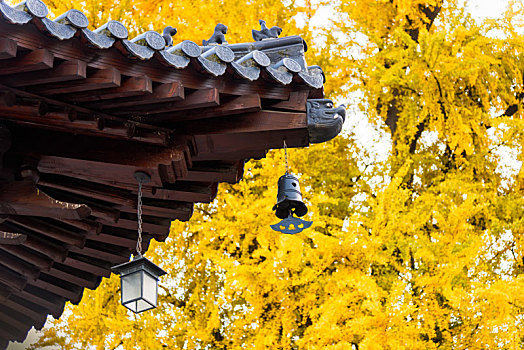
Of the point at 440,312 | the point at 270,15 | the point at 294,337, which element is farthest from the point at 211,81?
the point at 270,15

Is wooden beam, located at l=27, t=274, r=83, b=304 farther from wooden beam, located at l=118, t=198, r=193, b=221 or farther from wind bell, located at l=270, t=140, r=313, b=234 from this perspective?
wind bell, located at l=270, t=140, r=313, b=234

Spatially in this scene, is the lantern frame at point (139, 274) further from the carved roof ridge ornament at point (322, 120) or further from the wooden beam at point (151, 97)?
the carved roof ridge ornament at point (322, 120)

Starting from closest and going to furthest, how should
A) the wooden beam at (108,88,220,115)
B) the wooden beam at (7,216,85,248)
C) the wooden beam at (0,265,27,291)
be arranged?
the wooden beam at (108,88,220,115) < the wooden beam at (7,216,85,248) < the wooden beam at (0,265,27,291)

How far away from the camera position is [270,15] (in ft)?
29.2

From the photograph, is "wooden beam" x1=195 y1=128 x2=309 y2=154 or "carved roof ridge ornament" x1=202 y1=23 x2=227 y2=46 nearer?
"wooden beam" x1=195 y1=128 x2=309 y2=154

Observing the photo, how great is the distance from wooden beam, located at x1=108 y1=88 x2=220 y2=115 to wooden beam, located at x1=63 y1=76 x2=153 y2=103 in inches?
5.3

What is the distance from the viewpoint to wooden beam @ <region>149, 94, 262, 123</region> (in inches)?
116

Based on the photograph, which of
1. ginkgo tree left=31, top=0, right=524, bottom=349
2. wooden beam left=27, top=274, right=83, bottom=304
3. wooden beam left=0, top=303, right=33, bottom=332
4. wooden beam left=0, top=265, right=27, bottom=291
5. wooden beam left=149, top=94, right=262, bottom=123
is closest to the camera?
wooden beam left=149, top=94, right=262, bottom=123

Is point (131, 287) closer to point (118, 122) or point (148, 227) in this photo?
point (148, 227)

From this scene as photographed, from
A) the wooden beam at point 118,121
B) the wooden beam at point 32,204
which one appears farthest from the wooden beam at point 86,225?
the wooden beam at point 118,121

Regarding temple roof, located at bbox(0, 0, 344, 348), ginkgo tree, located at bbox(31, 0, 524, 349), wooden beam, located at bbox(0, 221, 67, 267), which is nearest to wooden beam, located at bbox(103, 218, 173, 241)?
temple roof, located at bbox(0, 0, 344, 348)

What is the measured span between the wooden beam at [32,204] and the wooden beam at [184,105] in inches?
19.8

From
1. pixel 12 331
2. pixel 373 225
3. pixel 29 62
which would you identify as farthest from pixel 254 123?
pixel 373 225

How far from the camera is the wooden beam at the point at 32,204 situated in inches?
118
